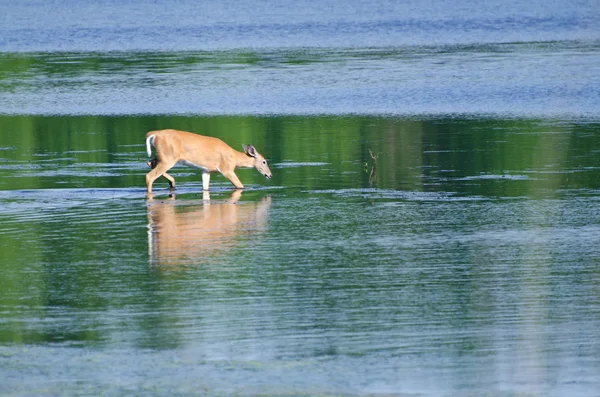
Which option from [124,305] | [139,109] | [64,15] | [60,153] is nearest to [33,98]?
[139,109]

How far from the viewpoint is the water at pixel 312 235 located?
1008cm

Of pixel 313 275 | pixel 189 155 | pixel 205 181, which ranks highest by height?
pixel 189 155

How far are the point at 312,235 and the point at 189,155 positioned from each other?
456 cm

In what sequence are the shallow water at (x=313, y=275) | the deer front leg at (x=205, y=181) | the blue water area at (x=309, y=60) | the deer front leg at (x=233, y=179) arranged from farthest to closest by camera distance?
the blue water area at (x=309, y=60), the deer front leg at (x=233, y=179), the deer front leg at (x=205, y=181), the shallow water at (x=313, y=275)

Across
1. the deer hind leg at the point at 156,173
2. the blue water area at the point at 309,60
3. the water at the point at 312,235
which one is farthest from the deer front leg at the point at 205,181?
the blue water area at the point at 309,60

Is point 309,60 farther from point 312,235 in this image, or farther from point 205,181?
point 312,235

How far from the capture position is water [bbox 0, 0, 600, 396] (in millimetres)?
10078

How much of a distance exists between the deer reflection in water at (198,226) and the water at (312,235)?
5 cm

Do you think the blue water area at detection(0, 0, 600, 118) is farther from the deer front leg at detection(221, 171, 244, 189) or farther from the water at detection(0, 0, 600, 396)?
the deer front leg at detection(221, 171, 244, 189)

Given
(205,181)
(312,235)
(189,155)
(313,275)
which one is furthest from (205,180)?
(313,275)

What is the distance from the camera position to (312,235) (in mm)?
15289

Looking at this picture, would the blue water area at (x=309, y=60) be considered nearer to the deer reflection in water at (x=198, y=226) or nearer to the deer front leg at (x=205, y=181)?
the deer front leg at (x=205, y=181)

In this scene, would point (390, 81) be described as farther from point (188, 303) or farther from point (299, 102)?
point (188, 303)

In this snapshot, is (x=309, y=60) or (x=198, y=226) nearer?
(x=198, y=226)
